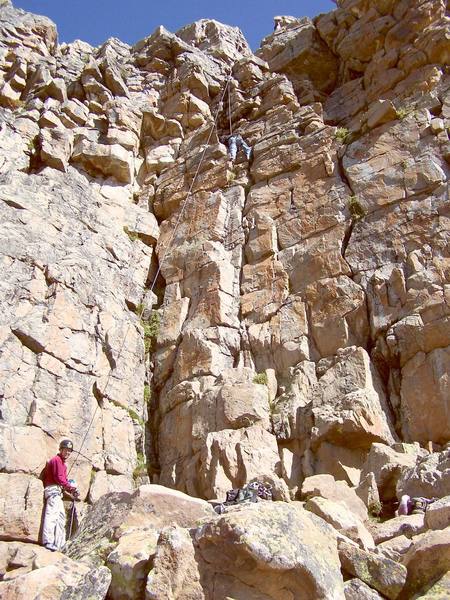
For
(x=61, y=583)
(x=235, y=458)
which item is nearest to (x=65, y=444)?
(x=235, y=458)

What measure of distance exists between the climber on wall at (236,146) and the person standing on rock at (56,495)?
12864 mm

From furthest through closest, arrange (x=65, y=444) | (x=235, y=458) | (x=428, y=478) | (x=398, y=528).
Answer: (x=235, y=458) → (x=65, y=444) → (x=428, y=478) → (x=398, y=528)

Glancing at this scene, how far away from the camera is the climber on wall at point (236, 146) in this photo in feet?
71.6

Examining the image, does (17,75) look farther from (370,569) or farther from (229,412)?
(370,569)

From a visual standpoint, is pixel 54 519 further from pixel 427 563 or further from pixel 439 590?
pixel 439 590

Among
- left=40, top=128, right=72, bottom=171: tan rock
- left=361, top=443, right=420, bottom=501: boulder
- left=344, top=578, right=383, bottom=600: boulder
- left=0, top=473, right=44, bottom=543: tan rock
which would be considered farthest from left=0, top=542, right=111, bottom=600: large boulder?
left=40, top=128, right=72, bottom=171: tan rock

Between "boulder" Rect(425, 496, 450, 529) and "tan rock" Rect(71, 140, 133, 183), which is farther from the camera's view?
"tan rock" Rect(71, 140, 133, 183)

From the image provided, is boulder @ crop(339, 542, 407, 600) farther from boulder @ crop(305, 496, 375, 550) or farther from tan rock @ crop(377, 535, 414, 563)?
boulder @ crop(305, 496, 375, 550)

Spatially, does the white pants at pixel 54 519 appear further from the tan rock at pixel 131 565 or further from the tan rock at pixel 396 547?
the tan rock at pixel 396 547

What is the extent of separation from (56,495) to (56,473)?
41cm

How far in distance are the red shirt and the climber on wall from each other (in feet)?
43.3

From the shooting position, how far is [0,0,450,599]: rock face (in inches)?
460

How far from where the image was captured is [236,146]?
22422 millimetres

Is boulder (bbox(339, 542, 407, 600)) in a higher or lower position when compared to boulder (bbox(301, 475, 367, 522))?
lower
